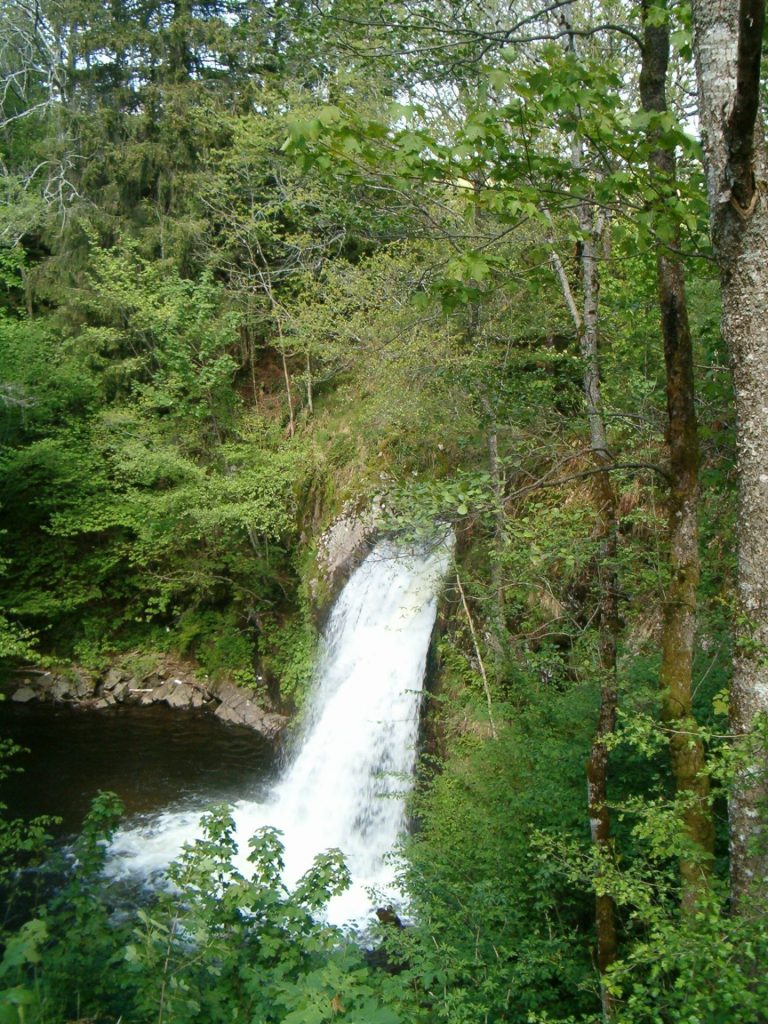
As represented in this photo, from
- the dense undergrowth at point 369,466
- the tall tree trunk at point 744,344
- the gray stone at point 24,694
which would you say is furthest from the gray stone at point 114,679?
the tall tree trunk at point 744,344

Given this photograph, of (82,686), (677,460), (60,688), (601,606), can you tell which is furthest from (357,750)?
(60,688)

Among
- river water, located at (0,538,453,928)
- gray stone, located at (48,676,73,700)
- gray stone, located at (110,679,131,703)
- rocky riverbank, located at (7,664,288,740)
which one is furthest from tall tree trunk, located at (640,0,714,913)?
gray stone, located at (48,676,73,700)

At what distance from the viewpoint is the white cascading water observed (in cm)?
844

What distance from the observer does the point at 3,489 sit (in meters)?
13.8

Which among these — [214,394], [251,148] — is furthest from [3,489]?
[251,148]

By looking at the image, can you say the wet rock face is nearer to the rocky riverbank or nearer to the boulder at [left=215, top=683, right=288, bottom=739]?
the boulder at [left=215, top=683, right=288, bottom=739]

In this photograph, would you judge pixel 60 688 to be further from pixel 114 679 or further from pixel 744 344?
pixel 744 344

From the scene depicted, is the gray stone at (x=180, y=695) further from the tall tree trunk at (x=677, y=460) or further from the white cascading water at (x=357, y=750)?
the tall tree trunk at (x=677, y=460)

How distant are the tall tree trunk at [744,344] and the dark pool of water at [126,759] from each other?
8.41m

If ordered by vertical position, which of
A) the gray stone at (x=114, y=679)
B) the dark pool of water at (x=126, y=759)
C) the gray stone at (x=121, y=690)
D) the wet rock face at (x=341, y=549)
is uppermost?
the wet rock face at (x=341, y=549)

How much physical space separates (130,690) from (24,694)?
5.97 ft

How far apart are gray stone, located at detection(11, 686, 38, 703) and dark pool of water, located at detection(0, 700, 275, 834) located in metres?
0.16

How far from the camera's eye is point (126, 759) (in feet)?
36.9

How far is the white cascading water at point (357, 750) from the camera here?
8.44 metres
